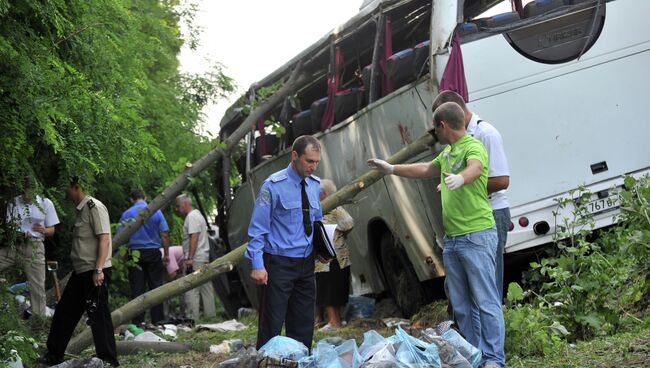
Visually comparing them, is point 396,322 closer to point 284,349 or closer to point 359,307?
point 359,307

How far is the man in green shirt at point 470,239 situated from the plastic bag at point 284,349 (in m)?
1.14

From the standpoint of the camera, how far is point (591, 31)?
1133cm

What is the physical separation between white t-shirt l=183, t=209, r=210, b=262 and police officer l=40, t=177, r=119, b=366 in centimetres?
643

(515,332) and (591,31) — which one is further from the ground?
(591,31)

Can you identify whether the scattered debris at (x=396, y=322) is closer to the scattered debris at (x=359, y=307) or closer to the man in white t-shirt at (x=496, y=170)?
the scattered debris at (x=359, y=307)

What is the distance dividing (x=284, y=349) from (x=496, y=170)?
202 cm

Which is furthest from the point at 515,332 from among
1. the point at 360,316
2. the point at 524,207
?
the point at 360,316

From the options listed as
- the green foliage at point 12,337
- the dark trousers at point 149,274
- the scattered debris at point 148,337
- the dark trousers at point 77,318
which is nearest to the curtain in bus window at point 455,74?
the dark trousers at point 77,318

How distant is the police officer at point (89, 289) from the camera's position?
10957mm

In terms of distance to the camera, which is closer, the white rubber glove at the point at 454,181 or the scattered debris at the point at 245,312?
the white rubber glove at the point at 454,181

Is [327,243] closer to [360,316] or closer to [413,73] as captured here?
[413,73]

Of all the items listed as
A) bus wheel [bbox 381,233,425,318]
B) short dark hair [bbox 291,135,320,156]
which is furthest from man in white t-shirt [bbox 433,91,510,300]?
bus wheel [bbox 381,233,425,318]

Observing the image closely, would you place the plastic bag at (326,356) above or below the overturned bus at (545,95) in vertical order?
below

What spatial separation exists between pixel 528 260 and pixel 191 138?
7250mm
